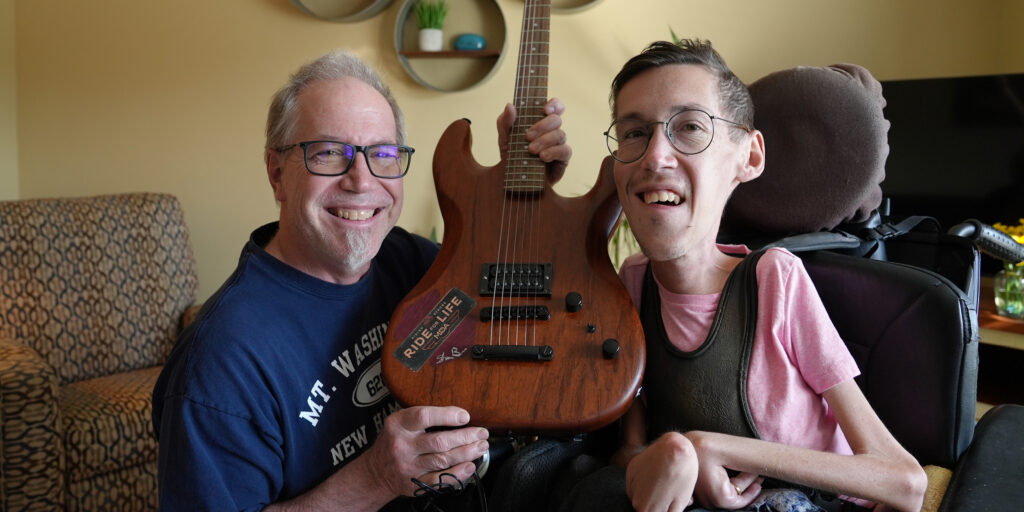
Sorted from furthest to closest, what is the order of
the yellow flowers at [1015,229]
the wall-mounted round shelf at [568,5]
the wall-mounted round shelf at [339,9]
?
the wall-mounted round shelf at [339,9] → the wall-mounted round shelf at [568,5] → the yellow flowers at [1015,229]

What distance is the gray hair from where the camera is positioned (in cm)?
136

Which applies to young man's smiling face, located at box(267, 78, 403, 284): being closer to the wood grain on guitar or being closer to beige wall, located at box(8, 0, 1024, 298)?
the wood grain on guitar

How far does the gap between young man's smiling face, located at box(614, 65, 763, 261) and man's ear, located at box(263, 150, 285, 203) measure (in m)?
0.65

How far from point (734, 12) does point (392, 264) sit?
2.00m

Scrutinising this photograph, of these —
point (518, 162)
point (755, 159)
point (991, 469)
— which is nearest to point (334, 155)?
point (518, 162)

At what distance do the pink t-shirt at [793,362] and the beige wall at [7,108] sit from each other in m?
3.85

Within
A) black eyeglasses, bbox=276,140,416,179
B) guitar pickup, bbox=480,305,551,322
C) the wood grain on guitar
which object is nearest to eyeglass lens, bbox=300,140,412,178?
black eyeglasses, bbox=276,140,416,179

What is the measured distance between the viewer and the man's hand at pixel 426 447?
3.40 feet

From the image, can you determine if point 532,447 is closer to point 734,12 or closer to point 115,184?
point 734,12

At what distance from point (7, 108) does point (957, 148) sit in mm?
4293

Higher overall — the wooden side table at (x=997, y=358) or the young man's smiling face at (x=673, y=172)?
the young man's smiling face at (x=673, y=172)

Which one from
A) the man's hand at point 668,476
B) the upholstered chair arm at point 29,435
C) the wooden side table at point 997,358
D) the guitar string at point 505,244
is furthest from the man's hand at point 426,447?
the wooden side table at point 997,358

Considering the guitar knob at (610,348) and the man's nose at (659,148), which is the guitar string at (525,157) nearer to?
the guitar knob at (610,348)

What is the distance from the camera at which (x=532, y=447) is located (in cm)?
107
